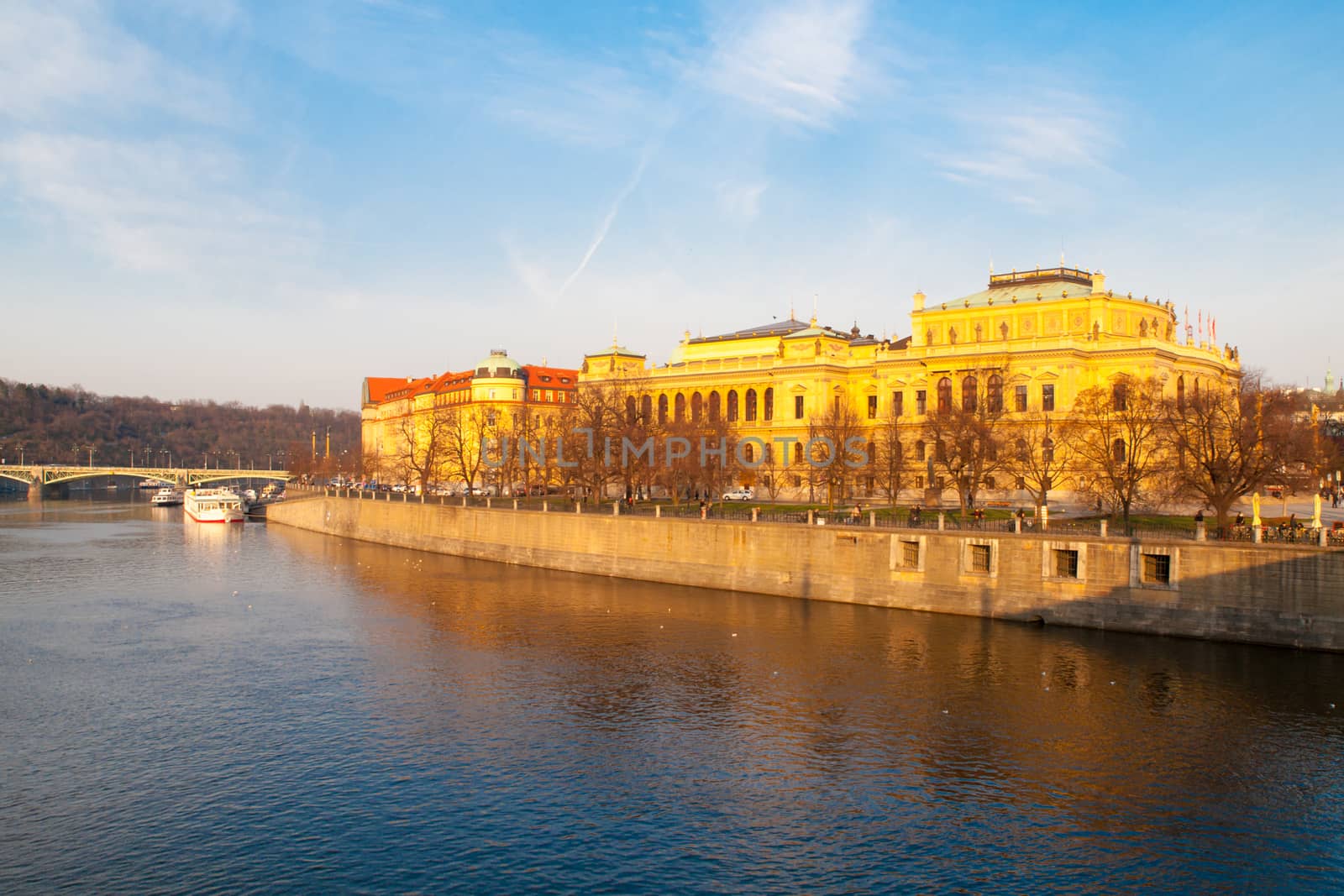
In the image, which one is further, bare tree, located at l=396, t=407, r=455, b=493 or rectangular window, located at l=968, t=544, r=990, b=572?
bare tree, located at l=396, t=407, r=455, b=493

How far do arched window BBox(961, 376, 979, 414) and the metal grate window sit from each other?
33.4 m

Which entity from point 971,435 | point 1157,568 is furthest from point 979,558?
point 971,435

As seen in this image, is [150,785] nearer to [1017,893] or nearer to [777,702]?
[777,702]

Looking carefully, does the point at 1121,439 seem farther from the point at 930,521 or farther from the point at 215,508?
the point at 215,508

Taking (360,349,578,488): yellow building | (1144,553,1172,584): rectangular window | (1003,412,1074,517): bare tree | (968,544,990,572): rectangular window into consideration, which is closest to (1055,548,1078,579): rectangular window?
A: (1144,553,1172,584): rectangular window

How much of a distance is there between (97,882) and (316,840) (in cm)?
461

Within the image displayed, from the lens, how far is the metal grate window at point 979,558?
51250mm

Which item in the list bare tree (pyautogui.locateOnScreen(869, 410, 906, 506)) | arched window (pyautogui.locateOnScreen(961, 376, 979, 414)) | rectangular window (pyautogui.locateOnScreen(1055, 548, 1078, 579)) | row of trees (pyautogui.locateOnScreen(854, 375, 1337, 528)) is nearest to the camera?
rectangular window (pyautogui.locateOnScreen(1055, 548, 1078, 579))

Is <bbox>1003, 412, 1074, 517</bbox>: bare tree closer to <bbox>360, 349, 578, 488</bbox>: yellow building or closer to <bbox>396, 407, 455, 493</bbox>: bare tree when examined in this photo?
<bbox>360, 349, 578, 488</bbox>: yellow building

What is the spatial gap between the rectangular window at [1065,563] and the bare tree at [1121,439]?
605cm

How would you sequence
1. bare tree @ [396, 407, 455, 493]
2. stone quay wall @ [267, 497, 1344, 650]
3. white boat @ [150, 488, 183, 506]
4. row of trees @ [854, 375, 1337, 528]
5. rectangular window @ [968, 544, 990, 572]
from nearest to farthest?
stone quay wall @ [267, 497, 1344, 650]
rectangular window @ [968, 544, 990, 572]
row of trees @ [854, 375, 1337, 528]
bare tree @ [396, 407, 455, 493]
white boat @ [150, 488, 183, 506]

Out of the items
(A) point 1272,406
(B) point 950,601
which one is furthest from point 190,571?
(A) point 1272,406

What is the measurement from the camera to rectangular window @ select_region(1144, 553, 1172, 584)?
150 ft

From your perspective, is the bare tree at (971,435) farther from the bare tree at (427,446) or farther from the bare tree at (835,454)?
the bare tree at (427,446)
